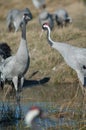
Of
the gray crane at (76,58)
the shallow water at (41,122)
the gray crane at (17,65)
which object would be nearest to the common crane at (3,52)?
the gray crane at (17,65)

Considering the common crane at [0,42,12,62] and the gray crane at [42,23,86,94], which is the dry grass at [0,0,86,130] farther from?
the common crane at [0,42,12,62]

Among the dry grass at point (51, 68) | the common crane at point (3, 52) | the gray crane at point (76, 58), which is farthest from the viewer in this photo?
the common crane at point (3, 52)

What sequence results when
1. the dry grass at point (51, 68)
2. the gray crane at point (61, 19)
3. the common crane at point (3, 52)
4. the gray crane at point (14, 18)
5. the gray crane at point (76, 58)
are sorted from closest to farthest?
1. the gray crane at point (76, 58)
2. the dry grass at point (51, 68)
3. the common crane at point (3, 52)
4. the gray crane at point (14, 18)
5. the gray crane at point (61, 19)

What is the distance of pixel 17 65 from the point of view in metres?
9.68

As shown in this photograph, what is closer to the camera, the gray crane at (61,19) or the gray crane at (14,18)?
the gray crane at (14,18)

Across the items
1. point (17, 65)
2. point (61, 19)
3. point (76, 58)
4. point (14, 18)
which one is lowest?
point (61, 19)

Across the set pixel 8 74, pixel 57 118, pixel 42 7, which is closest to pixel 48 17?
pixel 42 7

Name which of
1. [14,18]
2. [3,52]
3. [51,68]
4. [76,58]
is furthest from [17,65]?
[14,18]

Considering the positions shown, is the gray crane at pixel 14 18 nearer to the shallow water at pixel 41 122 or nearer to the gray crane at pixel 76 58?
the gray crane at pixel 76 58

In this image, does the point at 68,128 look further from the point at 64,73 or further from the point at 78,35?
the point at 78,35

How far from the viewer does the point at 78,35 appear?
14.3 meters

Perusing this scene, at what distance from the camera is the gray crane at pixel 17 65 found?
31.2 feet

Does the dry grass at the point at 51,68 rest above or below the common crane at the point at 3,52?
below

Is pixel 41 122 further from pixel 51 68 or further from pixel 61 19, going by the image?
pixel 61 19
